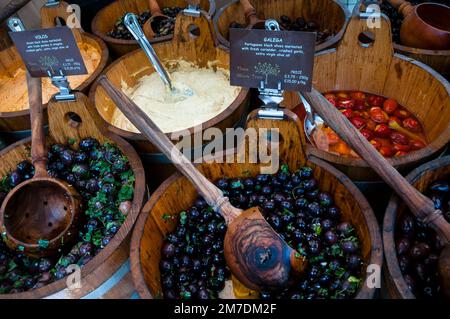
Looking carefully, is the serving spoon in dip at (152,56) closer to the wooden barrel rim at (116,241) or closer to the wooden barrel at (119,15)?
the wooden barrel at (119,15)

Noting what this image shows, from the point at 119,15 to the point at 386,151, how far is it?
2.10 m

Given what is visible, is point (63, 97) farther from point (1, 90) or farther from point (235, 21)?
point (235, 21)

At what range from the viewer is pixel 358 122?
1.94m

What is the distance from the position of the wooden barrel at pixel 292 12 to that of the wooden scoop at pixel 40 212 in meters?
1.36

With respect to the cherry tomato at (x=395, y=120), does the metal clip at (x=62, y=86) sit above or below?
above

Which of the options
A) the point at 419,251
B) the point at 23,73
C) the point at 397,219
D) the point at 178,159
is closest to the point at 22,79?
the point at 23,73

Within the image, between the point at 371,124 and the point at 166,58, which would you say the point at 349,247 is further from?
the point at 166,58

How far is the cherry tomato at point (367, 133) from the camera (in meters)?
1.89

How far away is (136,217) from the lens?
4.86 feet

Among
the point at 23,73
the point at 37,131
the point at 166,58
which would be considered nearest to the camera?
the point at 37,131

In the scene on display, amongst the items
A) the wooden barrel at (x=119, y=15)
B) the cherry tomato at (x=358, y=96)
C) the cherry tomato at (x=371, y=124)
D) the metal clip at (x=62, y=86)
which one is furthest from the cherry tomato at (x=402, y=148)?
the metal clip at (x=62, y=86)
